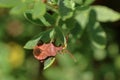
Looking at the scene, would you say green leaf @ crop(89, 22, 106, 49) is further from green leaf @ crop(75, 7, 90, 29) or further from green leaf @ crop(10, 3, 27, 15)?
green leaf @ crop(10, 3, 27, 15)

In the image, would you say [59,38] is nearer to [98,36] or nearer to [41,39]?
[41,39]

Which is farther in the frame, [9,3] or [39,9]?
[9,3]

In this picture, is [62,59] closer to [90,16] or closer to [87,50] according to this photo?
[87,50]

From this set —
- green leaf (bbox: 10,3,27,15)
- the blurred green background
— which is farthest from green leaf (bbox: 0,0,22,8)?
the blurred green background

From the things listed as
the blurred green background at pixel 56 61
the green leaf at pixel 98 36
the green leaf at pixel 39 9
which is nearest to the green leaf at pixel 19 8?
the green leaf at pixel 39 9

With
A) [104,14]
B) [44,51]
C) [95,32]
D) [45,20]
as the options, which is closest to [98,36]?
[95,32]

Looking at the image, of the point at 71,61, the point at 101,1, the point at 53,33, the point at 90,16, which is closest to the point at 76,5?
the point at 53,33
